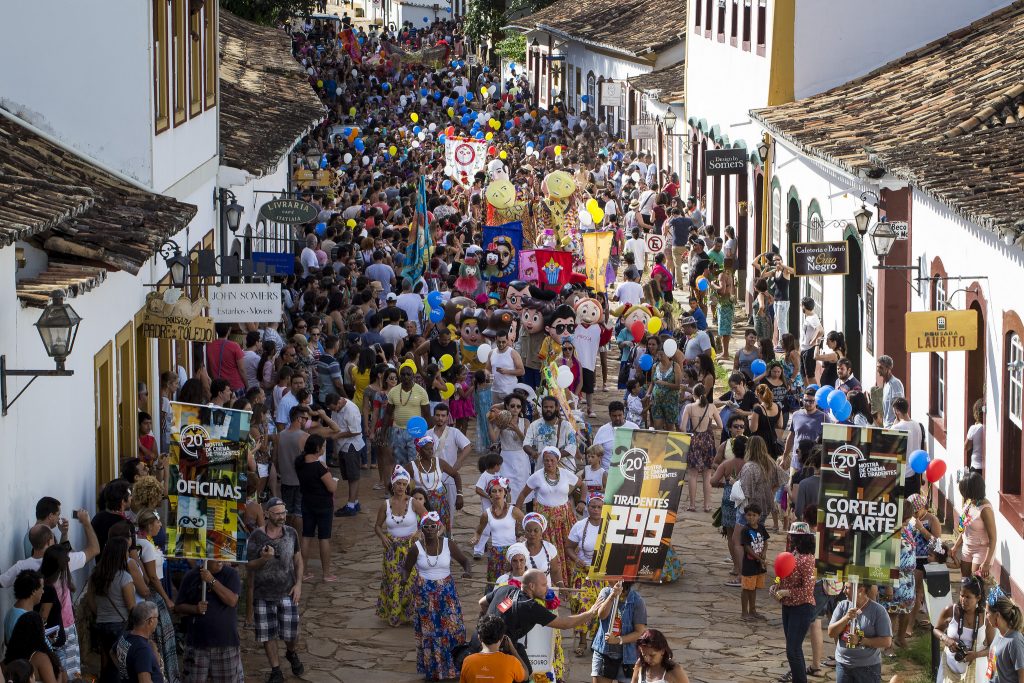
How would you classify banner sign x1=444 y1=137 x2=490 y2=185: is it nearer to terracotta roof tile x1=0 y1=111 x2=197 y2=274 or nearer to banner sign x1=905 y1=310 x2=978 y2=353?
terracotta roof tile x1=0 y1=111 x2=197 y2=274

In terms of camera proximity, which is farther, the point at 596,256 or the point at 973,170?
the point at 596,256

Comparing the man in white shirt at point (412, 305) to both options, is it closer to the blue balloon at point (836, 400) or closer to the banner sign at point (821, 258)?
the banner sign at point (821, 258)

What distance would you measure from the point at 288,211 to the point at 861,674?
46.3 feet

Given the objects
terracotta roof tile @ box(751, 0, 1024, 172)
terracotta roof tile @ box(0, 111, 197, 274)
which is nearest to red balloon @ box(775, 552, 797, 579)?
terracotta roof tile @ box(0, 111, 197, 274)

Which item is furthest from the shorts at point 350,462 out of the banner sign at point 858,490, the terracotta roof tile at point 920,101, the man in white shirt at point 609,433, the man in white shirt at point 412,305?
the terracotta roof tile at point 920,101

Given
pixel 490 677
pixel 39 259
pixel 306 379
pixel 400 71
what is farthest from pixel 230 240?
pixel 400 71

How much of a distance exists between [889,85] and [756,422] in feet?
29.6

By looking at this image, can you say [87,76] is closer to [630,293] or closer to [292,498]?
[292,498]

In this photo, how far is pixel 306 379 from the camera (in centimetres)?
1870

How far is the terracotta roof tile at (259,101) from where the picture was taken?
24.4 metres

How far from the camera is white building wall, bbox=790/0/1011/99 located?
2609 cm

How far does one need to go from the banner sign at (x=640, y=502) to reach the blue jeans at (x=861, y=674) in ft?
4.81

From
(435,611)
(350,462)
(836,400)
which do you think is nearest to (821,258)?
(836,400)

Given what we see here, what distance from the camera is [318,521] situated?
16172 millimetres
